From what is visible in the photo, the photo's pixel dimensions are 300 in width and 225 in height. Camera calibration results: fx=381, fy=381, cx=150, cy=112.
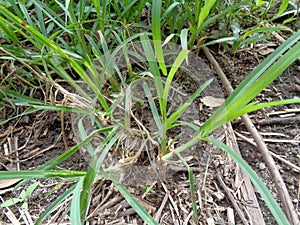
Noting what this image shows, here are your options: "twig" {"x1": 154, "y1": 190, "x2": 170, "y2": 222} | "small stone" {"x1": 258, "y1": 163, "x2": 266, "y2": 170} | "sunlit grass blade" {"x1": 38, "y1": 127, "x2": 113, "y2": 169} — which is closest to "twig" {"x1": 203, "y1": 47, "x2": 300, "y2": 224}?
"small stone" {"x1": 258, "y1": 163, "x2": 266, "y2": 170}

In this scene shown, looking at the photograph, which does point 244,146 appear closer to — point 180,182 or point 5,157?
point 180,182

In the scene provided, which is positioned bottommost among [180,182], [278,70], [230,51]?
[180,182]

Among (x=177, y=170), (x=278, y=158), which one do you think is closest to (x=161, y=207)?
(x=177, y=170)

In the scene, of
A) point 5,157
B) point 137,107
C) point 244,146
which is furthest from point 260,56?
point 5,157

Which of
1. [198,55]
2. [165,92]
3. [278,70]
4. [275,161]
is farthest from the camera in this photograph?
[198,55]

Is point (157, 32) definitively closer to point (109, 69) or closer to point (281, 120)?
point (109, 69)

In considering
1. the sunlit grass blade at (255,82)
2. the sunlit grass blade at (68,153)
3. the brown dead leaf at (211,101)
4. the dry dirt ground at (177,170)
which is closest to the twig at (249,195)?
the dry dirt ground at (177,170)

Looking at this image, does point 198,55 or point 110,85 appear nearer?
point 110,85
